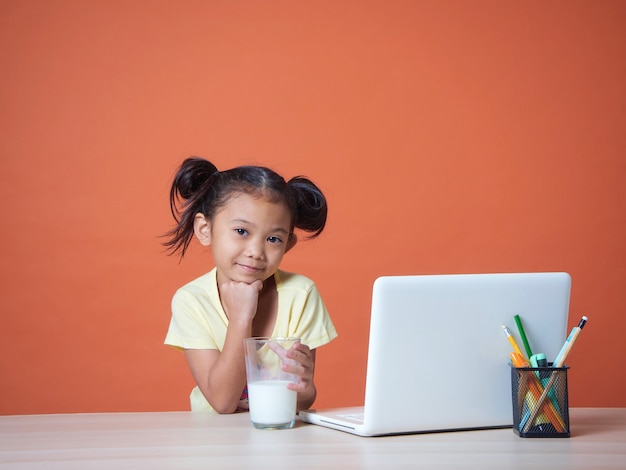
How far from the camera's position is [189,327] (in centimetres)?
167

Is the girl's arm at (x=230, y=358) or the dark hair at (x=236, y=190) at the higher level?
the dark hair at (x=236, y=190)

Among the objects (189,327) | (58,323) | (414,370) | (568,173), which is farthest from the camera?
(568,173)

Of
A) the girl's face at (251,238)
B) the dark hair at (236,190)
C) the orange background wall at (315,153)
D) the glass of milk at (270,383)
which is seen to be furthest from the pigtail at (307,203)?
the orange background wall at (315,153)

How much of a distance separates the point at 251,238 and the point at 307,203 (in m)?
0.21

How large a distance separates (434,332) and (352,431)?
180 millimetres

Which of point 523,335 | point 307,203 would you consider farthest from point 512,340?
A: point 307,203

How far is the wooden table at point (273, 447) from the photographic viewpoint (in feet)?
3.30

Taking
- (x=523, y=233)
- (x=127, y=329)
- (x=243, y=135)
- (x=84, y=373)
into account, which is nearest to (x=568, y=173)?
(x=523, y=233)

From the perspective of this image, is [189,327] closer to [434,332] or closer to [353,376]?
[434,332]

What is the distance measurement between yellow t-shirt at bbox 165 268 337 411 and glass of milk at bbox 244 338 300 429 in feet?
1.40

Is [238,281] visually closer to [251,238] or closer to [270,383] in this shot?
[251,238]

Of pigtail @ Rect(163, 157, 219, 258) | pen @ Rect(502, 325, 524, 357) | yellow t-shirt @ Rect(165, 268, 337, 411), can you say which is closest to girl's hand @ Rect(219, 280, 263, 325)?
Result: yellow t-shirt @ Rect(165, 268, 337, 411)

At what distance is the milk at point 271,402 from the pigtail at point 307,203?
0.60 metres

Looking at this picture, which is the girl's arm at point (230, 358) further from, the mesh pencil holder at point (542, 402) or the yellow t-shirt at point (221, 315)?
the mesh pencil holder at point (542, 402)
